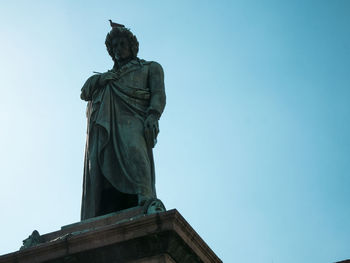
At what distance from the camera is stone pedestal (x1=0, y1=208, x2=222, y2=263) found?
24.8 feet

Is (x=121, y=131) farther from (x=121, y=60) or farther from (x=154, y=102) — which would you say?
(x=121, y=60)

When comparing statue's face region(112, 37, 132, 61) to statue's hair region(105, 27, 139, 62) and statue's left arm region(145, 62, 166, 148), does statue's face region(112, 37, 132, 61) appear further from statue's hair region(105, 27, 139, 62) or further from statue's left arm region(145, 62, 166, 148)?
statue's left arm region(145, 62, 166, 148)

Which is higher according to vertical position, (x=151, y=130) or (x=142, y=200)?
(x=151, y=130)

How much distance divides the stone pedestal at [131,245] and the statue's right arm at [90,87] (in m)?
3.83

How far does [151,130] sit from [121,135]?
48 centimetres

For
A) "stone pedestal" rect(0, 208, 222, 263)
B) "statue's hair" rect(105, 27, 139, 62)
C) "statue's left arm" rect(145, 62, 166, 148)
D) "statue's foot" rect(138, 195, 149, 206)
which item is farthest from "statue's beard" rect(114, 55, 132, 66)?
"stone pedestal" rect(0, 208, 222, 263)

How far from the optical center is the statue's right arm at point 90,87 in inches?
443

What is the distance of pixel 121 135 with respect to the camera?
10.2 meters

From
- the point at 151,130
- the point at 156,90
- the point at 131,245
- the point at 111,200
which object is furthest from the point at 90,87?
the point at 131,245

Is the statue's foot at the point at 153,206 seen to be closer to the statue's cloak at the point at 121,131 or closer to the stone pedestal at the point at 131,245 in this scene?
the stone pedestal at the point at 131,245

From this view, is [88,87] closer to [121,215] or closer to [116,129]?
[116,129]

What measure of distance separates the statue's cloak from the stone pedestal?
1.74 meters

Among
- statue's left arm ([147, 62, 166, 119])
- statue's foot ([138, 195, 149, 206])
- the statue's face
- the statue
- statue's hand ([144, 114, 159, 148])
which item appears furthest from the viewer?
the statue's face

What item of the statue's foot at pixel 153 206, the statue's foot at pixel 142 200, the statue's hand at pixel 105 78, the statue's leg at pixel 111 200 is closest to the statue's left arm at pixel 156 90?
the statue's hand at pixel 105 78
